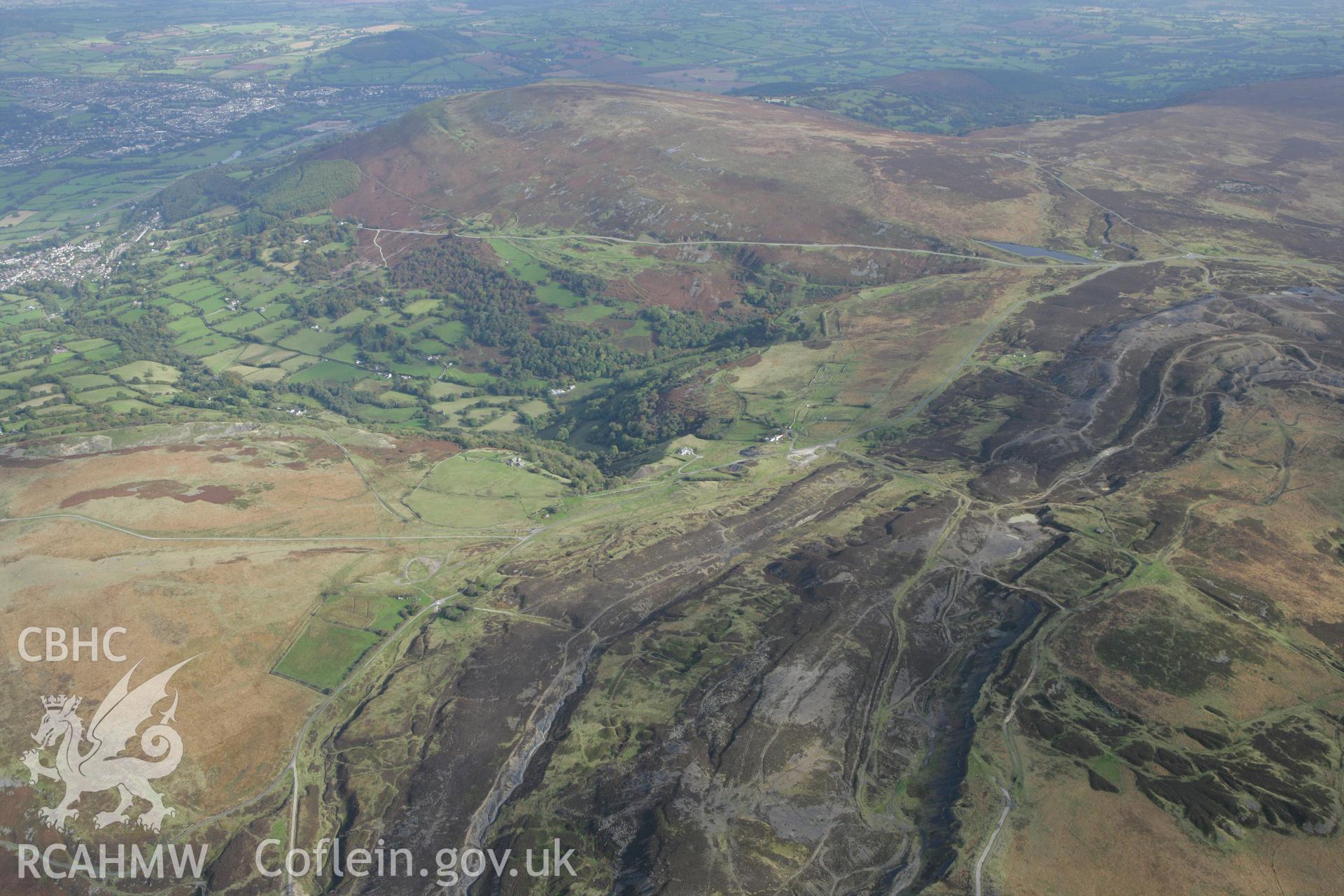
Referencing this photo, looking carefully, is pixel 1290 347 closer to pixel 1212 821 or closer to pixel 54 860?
pixel 1212 821

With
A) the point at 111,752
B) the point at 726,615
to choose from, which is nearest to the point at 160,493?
the point at 111,752

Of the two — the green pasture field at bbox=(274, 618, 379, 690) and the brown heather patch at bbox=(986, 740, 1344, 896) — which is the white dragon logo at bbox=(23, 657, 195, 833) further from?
the brown heather patch at bbox=(986, 740, 1344, 896)

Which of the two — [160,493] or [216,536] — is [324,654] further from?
[160,493]

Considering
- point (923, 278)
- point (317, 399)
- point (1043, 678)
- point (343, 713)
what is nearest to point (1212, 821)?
point (1043, 678)

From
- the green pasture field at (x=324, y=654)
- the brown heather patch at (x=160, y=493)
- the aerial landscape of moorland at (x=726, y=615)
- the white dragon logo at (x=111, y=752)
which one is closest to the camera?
the aerial landscape of moorland at (x=726, y=615)

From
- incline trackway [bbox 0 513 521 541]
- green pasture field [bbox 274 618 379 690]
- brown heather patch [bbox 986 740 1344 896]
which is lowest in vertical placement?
green pasture field [bbox 274 618 379 690]

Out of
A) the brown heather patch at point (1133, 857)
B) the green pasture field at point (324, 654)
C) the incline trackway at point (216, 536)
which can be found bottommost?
the green pasture field at point (324, 654)

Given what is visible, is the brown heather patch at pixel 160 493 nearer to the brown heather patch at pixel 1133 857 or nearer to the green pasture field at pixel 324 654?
the green pasture field at pixel 324 654

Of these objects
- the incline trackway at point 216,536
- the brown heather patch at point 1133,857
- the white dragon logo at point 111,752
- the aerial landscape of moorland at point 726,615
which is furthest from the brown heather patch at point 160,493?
the brown heather patch at point 1133,857

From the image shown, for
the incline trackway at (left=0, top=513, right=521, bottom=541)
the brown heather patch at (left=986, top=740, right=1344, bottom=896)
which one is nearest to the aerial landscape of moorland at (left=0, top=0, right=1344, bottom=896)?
the brown heather patch at (left=986, top=740, right=1344, bottom=896)
